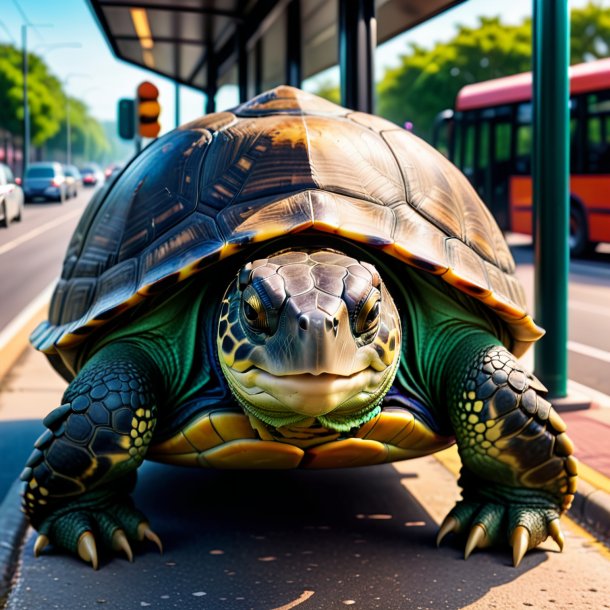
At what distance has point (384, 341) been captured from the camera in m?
2.90

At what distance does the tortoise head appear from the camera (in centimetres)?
264

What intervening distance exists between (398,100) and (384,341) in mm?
66658

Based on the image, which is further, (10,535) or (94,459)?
(10,535)

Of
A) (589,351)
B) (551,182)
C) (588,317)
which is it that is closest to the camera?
(551,182)

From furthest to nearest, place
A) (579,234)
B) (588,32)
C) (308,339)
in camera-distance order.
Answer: (588,32) < (579,234) < (308,339)

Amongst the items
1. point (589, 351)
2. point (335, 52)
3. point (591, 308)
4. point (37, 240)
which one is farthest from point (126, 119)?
point (37, 240)

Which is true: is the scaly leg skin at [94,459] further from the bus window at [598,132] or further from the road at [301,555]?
the bus window at [598,132]

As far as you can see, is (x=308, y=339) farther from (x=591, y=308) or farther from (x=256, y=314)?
(x=591, y=308)

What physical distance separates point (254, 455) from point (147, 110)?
11393 millimetres

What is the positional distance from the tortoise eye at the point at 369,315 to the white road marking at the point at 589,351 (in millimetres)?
5778

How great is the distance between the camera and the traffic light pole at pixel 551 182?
5617 millimetres

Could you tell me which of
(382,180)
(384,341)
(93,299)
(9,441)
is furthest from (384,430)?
(9,441)

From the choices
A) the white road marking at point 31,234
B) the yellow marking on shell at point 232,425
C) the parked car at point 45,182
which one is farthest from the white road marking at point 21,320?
the yellow marking on shell at point 232,425

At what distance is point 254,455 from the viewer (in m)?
3.36
